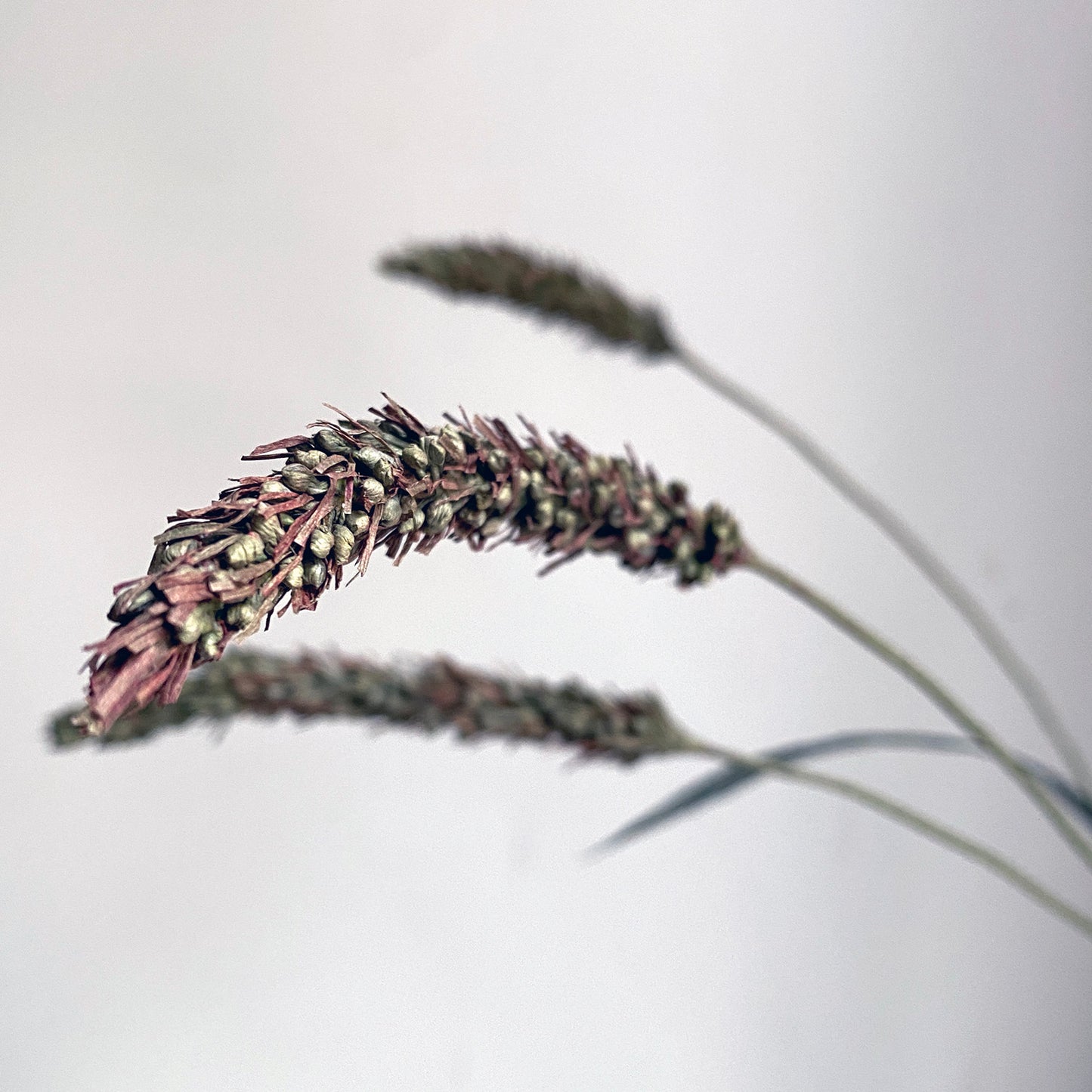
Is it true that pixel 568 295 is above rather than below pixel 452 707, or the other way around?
above

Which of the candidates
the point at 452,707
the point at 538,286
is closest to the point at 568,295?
the point at 538,286

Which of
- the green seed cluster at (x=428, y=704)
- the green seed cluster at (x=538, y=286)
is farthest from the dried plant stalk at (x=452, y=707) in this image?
the green seed cluster at (x=538, y=286)

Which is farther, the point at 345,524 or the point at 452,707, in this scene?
the point at 452,707

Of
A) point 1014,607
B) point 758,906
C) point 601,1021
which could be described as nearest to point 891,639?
point 1014,607

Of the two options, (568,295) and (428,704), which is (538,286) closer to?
(568,295)

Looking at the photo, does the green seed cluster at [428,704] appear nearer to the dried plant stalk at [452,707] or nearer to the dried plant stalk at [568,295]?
the dried plant stalk at [452,707]

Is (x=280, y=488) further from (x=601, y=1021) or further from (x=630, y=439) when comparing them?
(x=601, y=1021)
